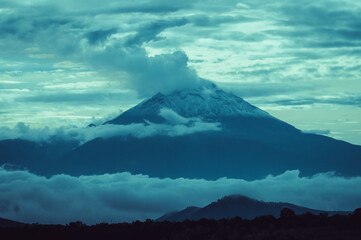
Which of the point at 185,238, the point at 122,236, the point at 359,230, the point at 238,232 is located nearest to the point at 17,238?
the point at 122,236

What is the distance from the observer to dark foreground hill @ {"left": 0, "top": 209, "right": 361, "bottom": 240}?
82.1m

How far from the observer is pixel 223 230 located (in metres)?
91.4

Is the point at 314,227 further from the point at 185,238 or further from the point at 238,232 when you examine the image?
the point at 185,238

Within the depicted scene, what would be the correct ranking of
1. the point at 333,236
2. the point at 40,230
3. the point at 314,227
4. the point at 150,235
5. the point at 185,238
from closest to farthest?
the point at 333,236 < the point at 314,227 < the point at 185,238 < the point at 150,235 < the point at 40,230

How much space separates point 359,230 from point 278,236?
28.7 feet

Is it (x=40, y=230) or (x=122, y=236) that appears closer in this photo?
(x=122, y=236)

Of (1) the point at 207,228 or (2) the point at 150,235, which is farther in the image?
(2) the point at 150,235

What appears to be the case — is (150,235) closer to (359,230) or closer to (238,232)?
(238,232)

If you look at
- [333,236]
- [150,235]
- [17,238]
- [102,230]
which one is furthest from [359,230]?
[17,238]

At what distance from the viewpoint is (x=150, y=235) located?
339 feet

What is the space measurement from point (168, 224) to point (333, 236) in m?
33.7

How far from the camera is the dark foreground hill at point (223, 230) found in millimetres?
82056

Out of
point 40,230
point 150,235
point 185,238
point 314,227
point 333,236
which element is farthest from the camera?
point 40,230

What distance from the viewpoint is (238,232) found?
89500 millimetres
